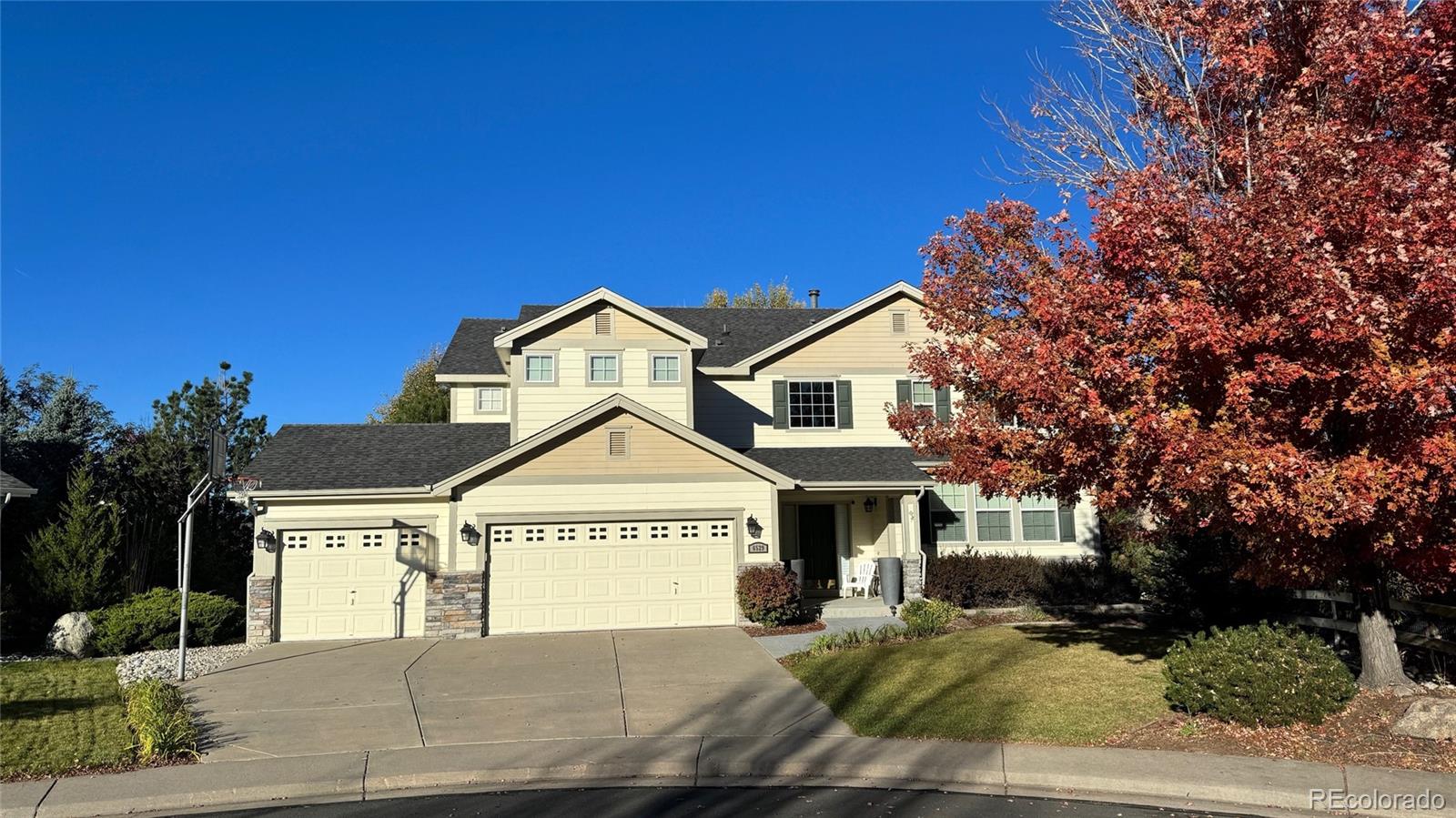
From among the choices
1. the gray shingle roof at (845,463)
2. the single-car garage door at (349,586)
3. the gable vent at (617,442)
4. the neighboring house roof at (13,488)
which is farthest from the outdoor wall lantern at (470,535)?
the neighboring house roof at (13,488)

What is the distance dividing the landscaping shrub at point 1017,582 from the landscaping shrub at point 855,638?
3.35 m

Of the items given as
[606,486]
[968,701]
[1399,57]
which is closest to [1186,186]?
[1399,57]

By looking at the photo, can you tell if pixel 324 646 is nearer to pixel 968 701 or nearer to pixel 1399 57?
pixel 968 701

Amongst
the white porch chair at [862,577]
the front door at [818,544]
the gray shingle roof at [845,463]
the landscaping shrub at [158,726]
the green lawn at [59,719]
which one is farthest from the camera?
the front door at [818,544]

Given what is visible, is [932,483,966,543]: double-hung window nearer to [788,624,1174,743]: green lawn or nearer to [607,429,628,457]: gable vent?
[788,624,1174,743]: green lawn

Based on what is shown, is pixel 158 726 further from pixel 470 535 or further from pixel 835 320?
pixel 835 320

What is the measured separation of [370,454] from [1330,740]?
54.7 ft

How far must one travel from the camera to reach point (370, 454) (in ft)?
60.8

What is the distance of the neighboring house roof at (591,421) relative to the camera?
54.3 feet

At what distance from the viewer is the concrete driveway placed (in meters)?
9.45

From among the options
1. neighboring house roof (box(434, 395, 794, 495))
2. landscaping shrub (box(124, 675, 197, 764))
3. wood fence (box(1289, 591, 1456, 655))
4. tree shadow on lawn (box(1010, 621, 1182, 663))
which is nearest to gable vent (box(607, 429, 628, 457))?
neighboring house roof (box(434, 395, 794, 495))

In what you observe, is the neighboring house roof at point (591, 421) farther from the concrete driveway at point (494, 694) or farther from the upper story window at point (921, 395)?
the upper story window at point (921, 395)

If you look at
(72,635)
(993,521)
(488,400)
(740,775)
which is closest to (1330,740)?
(740,775)

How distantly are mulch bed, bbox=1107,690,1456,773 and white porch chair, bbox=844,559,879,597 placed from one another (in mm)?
10166
